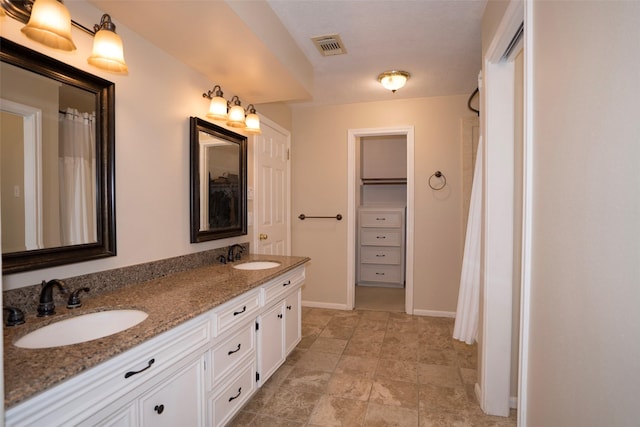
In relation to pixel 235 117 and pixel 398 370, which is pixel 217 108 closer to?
pixel 235 117

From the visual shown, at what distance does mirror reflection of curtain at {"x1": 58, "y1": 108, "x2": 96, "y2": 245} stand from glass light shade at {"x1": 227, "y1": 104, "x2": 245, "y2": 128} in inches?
38.5

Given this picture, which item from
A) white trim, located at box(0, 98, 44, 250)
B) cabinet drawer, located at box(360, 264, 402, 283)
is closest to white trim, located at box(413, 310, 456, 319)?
cabinet drawer, located at box(360, 264, 402, 283)

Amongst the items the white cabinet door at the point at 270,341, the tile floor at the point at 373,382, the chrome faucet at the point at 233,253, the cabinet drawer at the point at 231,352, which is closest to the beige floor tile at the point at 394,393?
the tile floor at the point at 373,382

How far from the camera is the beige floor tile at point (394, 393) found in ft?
6.84

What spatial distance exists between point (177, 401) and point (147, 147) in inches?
52.2

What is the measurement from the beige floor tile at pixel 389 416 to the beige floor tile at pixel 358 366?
15.4 inches

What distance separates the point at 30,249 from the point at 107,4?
1150 millimetres

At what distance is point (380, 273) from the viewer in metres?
5.16

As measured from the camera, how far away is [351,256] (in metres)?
3.97

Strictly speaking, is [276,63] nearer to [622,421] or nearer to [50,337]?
[50,337]

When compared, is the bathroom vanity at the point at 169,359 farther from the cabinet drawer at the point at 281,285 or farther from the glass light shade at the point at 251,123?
the glass light shade at the point at 251,123

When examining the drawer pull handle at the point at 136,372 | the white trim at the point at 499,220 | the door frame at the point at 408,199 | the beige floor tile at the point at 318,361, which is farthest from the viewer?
the door frame at the point at 408,199

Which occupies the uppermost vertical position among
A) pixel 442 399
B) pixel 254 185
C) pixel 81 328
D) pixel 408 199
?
pixel 254 185

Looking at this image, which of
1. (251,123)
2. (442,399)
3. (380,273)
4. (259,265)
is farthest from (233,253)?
(380,273)
